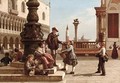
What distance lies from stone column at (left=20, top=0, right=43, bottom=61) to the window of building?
→ 73.2 feet

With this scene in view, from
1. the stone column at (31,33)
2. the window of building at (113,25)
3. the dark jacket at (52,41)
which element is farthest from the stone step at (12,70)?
the window of building at (113,25)

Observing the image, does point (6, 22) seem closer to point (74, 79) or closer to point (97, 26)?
point (97, 26)

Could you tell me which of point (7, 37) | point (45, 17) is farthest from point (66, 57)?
point (45, 17)

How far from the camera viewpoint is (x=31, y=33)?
44.4 feet

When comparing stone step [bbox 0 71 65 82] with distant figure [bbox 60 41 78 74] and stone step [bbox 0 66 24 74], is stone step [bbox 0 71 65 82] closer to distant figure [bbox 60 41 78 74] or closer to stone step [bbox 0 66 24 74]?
stone step [bbox 0 66 24 74]

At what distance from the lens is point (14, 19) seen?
210ft

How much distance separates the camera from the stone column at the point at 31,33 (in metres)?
13.5

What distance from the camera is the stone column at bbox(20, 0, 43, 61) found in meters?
13.5

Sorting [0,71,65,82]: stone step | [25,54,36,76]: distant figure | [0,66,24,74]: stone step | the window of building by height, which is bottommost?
[0,71,65,82]: stone step

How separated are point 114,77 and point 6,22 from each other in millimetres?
46904

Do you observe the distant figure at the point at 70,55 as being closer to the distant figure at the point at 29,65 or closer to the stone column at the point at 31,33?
the stone column at the point at 31,33

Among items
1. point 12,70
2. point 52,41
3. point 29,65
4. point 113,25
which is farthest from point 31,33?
point 113,25

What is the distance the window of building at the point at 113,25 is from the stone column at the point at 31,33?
2233cm

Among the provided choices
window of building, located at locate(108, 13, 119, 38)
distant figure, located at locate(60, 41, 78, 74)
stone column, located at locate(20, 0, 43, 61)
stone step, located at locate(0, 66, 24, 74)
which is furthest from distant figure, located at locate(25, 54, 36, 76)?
window of building, located at locate(108, 13, 119, 38)
